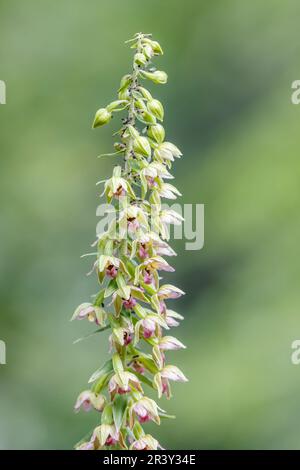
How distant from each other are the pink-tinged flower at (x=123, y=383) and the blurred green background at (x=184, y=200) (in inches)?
199

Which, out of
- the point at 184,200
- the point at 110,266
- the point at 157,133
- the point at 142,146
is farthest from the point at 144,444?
the point at 184,200

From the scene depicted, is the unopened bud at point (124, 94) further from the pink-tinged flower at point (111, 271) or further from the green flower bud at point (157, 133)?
the pink-tinged flower at point (111, 271)

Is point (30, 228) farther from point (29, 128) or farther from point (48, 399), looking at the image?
point (48, 399)

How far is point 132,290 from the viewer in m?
2.85

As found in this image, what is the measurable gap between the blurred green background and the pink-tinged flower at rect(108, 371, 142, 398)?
5047 mm

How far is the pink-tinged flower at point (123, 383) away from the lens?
275cm

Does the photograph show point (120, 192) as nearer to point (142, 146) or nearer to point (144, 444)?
point (142, 146)

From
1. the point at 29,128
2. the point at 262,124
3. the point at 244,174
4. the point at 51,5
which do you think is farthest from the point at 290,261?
→ the point at 51,5

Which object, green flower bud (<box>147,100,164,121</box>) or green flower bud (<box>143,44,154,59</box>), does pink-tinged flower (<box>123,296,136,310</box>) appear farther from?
green flower bud (<box>143,44,154,59</box>)

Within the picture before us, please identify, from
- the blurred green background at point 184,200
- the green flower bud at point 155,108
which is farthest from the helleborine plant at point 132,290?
the blurred green background at point 184,200

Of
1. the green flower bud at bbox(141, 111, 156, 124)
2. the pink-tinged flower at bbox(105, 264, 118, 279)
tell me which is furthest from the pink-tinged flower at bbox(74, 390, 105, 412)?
the green flower bud at bbox(141, 111, 156, 124)

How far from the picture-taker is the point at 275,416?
7996 millimetres

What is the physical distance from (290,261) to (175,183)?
2.00 m

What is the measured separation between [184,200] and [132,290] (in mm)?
7299
